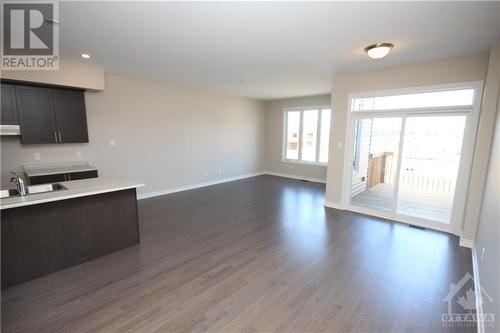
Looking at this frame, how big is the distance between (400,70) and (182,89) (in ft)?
15.8

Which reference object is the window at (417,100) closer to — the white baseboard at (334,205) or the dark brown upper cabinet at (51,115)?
the white baseboard at (334,205)

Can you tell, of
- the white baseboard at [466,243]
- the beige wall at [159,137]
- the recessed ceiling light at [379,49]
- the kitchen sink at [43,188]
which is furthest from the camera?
the beige wall at [159,137]

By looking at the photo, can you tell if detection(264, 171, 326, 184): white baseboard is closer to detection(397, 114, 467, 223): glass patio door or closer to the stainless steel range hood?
detection(397, 114, 467, 223): glass patio door

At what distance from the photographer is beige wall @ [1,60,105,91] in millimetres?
3385

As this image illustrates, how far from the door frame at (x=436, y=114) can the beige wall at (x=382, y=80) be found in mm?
80

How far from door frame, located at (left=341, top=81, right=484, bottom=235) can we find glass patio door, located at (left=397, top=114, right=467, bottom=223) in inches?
2.6

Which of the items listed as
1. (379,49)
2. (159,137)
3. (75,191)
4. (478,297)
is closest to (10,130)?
(75,191)

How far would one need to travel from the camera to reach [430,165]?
3.83 metres

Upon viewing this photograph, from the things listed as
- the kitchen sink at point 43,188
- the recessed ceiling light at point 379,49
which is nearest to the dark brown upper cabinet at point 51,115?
the kitchen sink at point 43,188

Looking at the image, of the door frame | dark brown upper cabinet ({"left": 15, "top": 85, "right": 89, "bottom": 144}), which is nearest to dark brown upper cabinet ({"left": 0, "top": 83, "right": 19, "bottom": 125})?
dark brown upper cabinet ({"left": 15, "top": 85, "right": 89, "bottom": 144})

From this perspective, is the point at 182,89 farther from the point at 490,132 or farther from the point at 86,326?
the point at 490,132

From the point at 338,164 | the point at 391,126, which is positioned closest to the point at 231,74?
the point at 338,164

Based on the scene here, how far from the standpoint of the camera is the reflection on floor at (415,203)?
386 centimetres

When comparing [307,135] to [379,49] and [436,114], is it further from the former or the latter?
[379,49]
